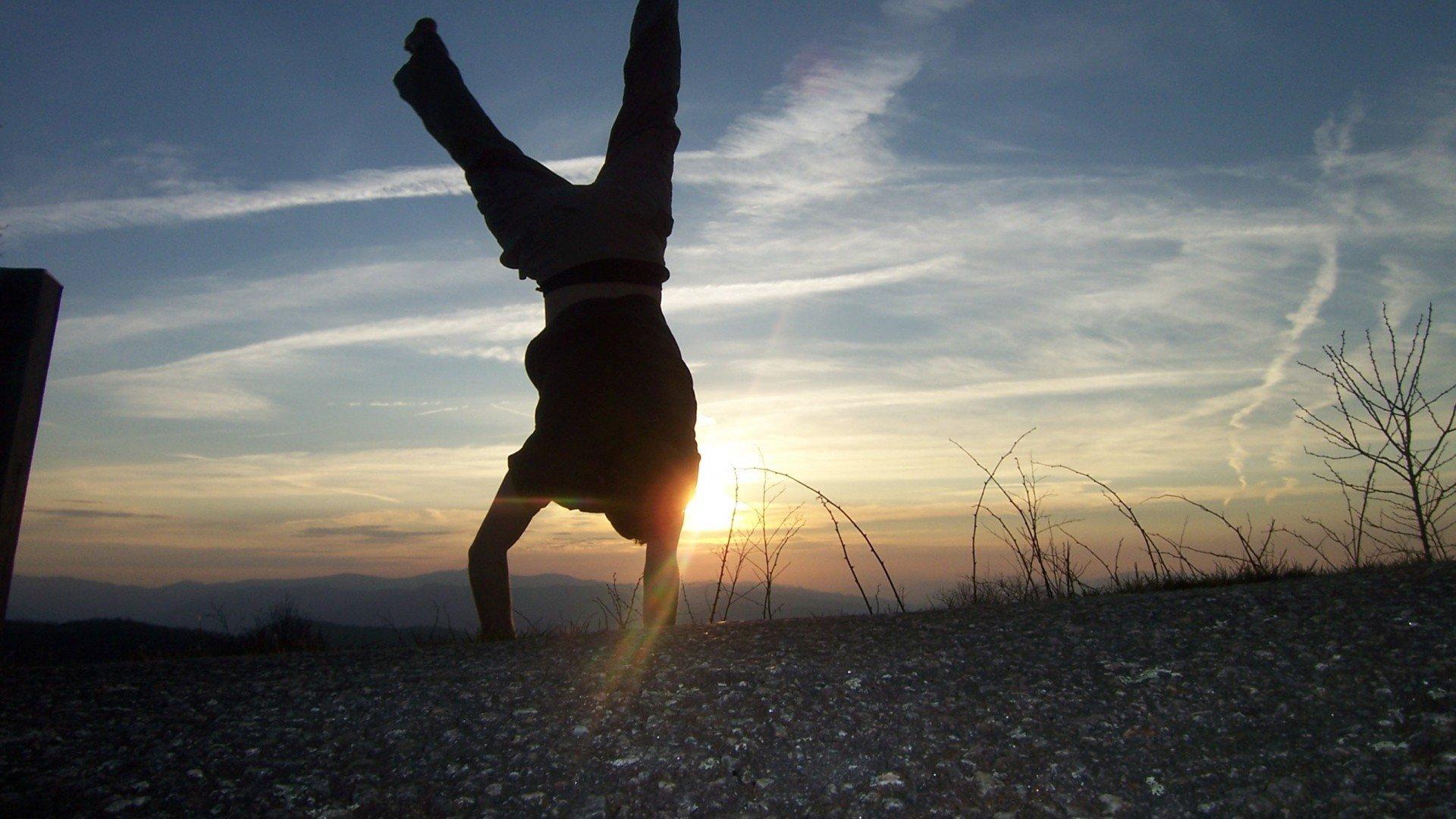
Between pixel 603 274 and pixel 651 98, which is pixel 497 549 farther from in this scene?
pixel 651 98

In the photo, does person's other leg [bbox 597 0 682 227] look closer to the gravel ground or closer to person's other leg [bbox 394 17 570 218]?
person's other leg [bbox 394 17 570 218]

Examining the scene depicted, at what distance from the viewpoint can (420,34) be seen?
3867 millimetres

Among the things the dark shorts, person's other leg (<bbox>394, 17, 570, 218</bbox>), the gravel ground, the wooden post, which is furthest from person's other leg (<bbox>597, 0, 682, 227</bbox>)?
the wooden post

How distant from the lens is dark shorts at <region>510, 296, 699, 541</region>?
303 cm

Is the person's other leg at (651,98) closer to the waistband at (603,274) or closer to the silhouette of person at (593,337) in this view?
the silhouette of person at (593,337)

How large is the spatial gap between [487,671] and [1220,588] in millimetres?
2465

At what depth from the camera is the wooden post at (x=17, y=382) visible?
3.29m

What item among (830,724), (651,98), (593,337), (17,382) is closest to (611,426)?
(593,337)

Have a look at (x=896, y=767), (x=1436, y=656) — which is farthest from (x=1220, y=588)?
(x=896, y=767)

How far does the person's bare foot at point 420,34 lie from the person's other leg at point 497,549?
6.52ft

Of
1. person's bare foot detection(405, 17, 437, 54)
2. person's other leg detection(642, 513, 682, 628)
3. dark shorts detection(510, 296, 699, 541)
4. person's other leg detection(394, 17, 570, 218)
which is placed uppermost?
person's bare foot detection(405, 17, 437, 54)

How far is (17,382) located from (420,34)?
2.09 metres

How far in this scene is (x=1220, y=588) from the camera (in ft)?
10.1

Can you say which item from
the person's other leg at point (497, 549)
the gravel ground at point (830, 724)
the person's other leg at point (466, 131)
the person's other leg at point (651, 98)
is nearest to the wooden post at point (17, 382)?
the gravel ground at point (830, 724)
